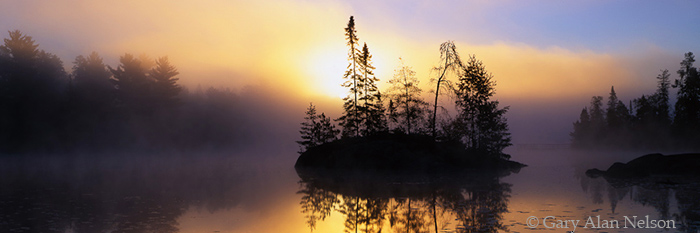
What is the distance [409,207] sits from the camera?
19.3 m

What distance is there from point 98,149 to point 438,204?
8578 cm

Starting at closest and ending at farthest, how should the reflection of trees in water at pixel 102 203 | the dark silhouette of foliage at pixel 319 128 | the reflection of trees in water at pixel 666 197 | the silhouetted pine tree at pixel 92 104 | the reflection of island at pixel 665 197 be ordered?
the reflection of trees in water at pixel 666 197 → the reflection of island at pixel 665 197 → the reflection of trees in water at pixel 102 203 → the dark silhouette of foliage at pixel 319 128 → the silhouetted pine tree at pixel 92 104

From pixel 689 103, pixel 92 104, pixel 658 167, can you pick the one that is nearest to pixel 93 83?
pixel 92 104

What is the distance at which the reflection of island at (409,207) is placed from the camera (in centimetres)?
1514

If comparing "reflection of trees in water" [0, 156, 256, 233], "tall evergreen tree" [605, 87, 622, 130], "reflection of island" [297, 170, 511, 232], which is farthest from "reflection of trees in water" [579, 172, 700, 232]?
"tall evergreen tree" [605, 87, 622, 130]

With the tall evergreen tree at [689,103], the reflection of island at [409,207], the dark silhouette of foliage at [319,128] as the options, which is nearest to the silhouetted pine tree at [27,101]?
the dark silhouette of foliage at [319,128]

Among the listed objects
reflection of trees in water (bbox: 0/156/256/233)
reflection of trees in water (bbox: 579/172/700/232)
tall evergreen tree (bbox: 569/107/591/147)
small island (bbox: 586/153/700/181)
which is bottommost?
reflection of trees in water (bbox: 0/156/256/233)

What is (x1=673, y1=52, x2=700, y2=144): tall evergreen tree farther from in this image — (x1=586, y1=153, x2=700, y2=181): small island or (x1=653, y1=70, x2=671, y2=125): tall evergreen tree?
(x1=586, y1=153, x2=700, y2=181): small island

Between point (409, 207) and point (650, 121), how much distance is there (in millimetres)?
110234

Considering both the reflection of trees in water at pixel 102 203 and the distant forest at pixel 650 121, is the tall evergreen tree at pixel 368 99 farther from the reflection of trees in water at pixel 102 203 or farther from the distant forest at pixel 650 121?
the distant forest at pixel 650 121

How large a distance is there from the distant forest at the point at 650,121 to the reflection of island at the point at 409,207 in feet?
279

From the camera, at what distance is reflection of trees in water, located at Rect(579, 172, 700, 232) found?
1507 cm

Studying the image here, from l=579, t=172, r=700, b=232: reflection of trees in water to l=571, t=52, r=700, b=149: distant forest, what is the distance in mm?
77146

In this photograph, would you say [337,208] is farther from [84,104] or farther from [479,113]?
[84,104]
